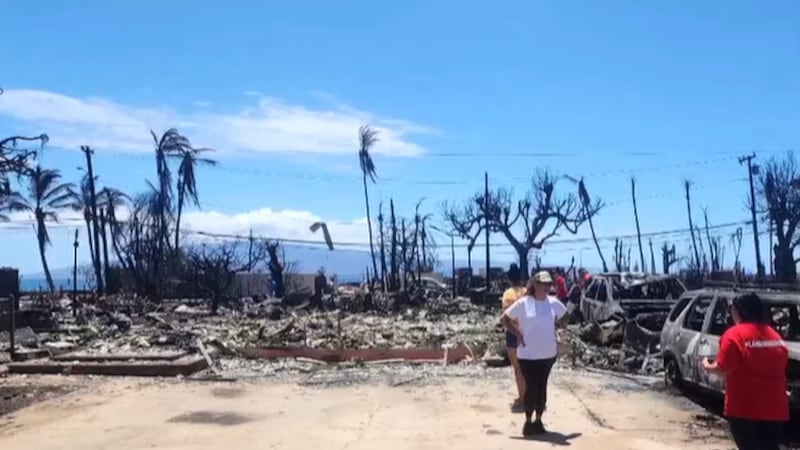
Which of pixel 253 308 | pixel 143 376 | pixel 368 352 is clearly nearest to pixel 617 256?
pixel 253 308

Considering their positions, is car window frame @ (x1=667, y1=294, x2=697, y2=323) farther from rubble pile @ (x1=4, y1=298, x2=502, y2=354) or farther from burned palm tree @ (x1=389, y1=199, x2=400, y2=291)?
burned palm tree @ (x1=389, y1=199, x2=400, y2=291)

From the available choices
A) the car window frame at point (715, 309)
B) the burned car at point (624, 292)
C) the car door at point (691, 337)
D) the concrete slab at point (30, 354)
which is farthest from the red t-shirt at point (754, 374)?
the burned car at point (624, 292)

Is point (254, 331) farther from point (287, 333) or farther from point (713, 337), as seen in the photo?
point (713, 337)

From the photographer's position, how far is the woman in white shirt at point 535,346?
8719 mm

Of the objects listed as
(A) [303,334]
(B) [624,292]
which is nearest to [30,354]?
(A) [303,334]

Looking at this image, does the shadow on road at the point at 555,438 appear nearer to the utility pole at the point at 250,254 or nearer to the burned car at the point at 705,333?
the burned car at the point at 705,333

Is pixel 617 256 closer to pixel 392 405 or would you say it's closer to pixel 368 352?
pixel 368 352

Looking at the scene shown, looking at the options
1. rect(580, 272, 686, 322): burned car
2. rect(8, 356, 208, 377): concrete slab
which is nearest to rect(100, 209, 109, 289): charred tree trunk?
rect(580, 272, 686, 322): burned car

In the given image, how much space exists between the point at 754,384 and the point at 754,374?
2.5 inches

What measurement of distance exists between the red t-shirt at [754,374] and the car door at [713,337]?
164 inches

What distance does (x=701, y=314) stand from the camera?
1261 cm

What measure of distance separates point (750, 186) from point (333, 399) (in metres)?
38.0

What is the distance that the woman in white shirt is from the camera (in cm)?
872

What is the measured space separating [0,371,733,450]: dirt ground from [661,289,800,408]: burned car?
0.42 metres
